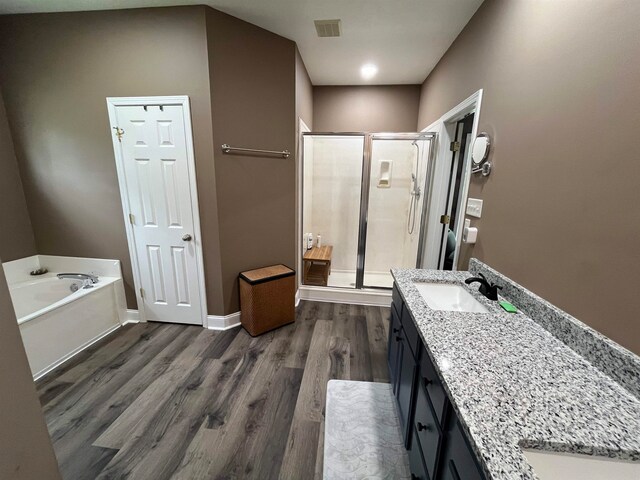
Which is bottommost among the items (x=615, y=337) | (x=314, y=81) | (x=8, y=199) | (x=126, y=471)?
(x=126, y=471)

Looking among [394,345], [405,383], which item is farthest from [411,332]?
[394,345]

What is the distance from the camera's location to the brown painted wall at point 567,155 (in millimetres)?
840

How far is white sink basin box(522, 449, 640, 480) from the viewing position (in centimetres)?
60

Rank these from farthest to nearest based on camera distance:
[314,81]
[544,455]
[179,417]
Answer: [314,81]
[179,417]
[544,455]

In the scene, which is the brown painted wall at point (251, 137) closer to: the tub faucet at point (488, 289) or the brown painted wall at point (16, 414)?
the brown painted wall at point (16, 414)

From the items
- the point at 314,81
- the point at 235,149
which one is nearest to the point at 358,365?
the point at 235,149

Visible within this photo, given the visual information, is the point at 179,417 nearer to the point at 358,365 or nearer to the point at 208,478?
the point at 208,478

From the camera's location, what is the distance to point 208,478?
125 centimetres

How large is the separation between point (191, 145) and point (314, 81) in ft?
7.00

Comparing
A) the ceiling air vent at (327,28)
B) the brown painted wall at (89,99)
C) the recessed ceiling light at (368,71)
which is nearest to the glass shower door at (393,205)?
the recessed ceiling light at (368,71)

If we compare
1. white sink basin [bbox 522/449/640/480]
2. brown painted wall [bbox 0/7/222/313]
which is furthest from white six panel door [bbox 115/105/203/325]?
white sink basin [bbox 522/449/640/480]

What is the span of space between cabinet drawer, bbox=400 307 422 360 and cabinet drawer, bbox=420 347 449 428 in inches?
2.7

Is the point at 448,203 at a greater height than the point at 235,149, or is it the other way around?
the point at 235,149

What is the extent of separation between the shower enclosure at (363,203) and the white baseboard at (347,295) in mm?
132
